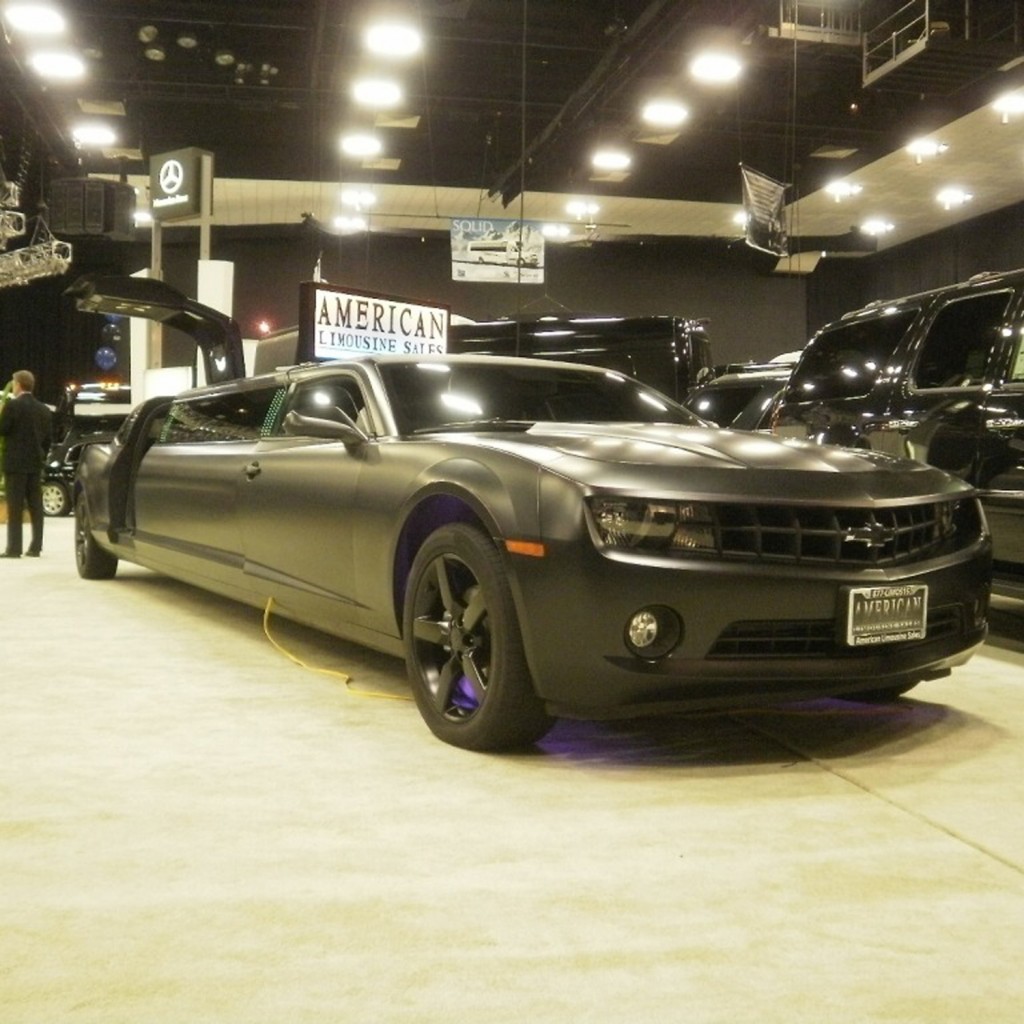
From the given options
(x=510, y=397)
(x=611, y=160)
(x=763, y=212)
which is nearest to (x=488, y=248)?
(x=611, y=160)

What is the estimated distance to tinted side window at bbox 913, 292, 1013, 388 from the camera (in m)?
5.62

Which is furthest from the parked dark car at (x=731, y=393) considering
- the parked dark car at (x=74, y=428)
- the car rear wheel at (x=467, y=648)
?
the parked dark car at (x=74, y=428)

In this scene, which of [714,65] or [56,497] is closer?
[714,65]

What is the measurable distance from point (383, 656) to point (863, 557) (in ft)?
8.10

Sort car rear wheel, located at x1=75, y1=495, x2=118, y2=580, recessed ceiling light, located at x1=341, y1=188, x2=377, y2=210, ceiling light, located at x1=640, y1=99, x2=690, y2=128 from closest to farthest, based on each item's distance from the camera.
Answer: car rear wheel, located at x1=75, y1=495, x2=118, y2=580
ceiling light, located at x1=640, y1=99, x2=690, y2=128
recessed ceiling light, located at x1=341, y1=188, x2=377, y2=210

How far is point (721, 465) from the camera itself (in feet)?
11.2

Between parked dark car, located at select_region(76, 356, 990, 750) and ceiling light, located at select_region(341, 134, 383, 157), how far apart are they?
13.6 m

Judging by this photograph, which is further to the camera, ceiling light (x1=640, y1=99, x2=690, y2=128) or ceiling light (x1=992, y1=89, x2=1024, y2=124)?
ceiling light (x1=640, y1=99, x2=690, y2=128)

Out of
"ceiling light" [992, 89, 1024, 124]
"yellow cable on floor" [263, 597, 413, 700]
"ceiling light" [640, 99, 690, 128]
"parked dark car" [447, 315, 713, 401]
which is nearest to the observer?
"yellow cable on floor" [263, 597, 413, 700]

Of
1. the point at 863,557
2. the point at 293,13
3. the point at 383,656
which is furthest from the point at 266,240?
the point at 863,557

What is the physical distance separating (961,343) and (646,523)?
3.25m

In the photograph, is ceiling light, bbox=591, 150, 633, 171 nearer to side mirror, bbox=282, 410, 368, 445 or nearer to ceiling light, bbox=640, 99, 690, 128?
ceiling light, bbox=640, 99, 690, 128

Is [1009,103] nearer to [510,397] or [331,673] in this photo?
[510,397]

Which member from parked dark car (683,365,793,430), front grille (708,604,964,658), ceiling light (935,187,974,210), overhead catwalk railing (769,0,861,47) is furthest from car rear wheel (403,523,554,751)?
ceiling light (935,187,974,210)
